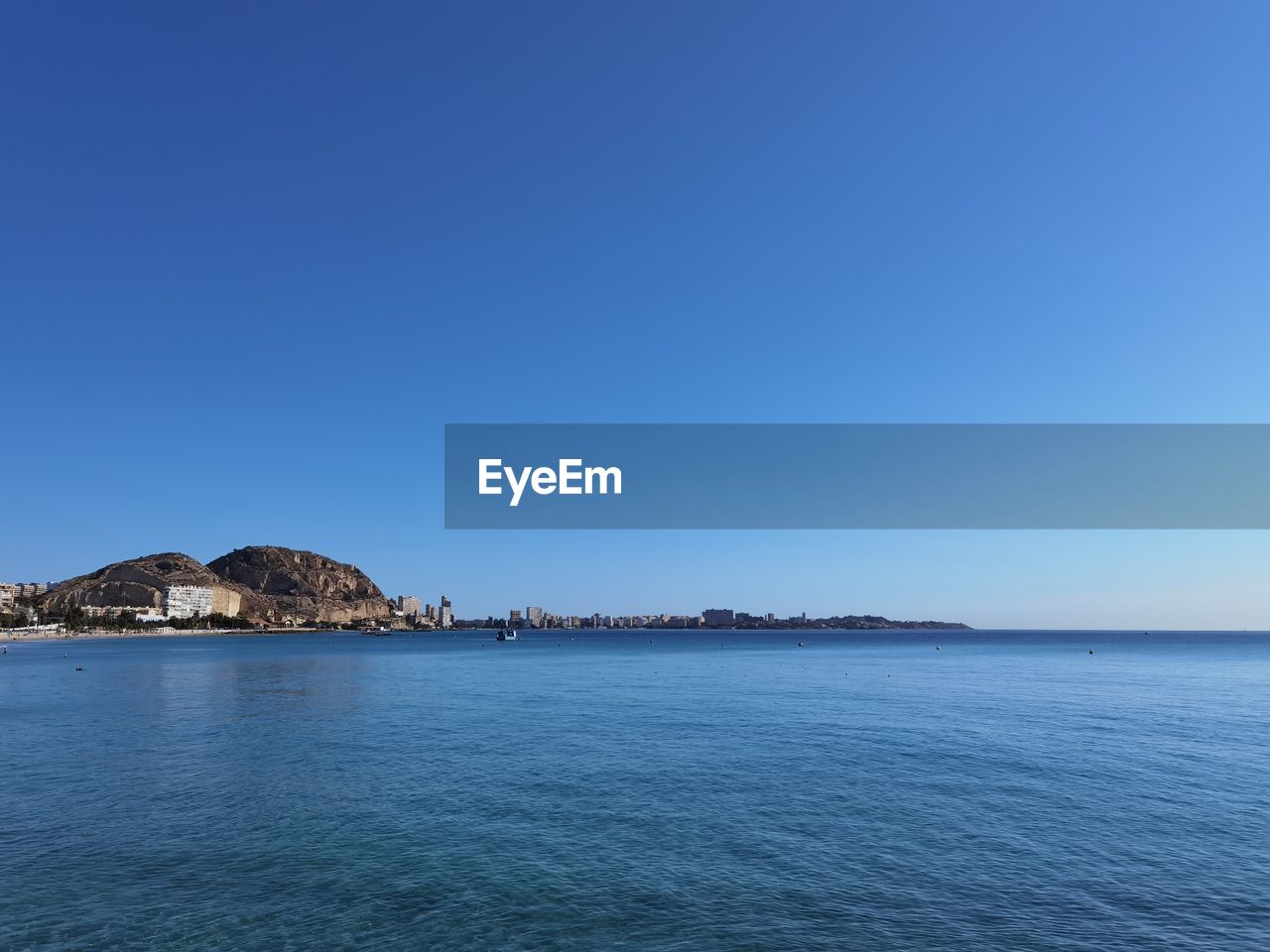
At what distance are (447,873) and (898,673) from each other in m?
107

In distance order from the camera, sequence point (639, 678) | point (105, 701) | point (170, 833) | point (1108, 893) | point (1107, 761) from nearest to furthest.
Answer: point (1108, 893) < point (170, 833) < point (1107, 761) < point (105, 701) < point (639, 678)

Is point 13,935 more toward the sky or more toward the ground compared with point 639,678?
more toward the sky

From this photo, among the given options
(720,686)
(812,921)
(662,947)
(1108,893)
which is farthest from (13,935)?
(720,686)

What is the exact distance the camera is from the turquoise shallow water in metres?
20.0

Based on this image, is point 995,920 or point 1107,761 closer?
point 995,920

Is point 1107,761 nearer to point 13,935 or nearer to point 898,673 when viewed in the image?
point 13,935

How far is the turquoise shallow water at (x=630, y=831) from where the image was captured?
20.0m

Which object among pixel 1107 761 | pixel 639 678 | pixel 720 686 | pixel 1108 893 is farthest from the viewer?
pixel 639 678

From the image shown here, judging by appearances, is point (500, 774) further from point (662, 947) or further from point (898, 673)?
point (898, 673)

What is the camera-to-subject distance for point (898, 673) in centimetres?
11600

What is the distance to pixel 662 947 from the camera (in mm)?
18734

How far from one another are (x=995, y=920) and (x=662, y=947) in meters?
9.88

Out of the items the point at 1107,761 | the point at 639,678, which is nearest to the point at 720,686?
the point at 639,678

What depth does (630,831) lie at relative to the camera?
1115 inches
